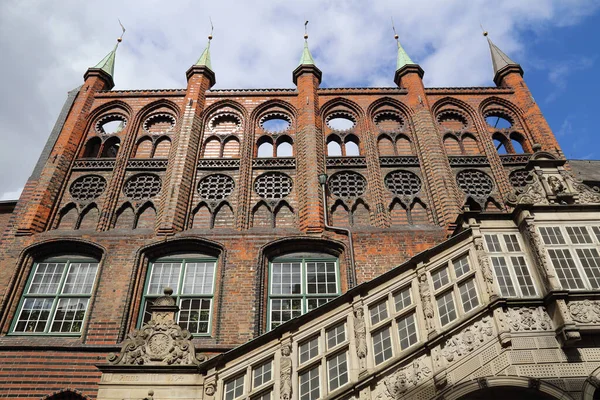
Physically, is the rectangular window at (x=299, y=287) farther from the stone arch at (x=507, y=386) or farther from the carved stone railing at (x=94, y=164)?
the carved stone railing at (x=94, y=164)

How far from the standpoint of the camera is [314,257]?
12.5 m

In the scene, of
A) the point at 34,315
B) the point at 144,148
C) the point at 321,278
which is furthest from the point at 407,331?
the point at 144,148

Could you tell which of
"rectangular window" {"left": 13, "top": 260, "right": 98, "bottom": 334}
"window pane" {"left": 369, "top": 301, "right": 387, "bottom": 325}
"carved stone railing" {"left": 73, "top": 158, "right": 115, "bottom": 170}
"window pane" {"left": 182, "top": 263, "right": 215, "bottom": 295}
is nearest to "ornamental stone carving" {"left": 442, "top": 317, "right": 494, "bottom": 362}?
"window pane" {"left": 369, "top": 301, "right": 387, "bottom": 325}

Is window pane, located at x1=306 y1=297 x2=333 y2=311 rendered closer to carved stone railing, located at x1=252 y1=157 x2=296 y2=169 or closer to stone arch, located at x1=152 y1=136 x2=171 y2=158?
carved stone railing, located at x1=252 y1=157 x2=296 y2=169

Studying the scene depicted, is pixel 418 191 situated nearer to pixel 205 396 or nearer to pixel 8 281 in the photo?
pixel 205 396

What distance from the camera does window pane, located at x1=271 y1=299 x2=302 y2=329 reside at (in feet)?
37.4

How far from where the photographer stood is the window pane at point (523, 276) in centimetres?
829

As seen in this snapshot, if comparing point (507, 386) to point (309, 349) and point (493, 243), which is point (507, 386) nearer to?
point (493, 243)

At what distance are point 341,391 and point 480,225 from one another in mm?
4348

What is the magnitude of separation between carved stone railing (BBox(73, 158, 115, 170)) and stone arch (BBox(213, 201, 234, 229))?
3.90m

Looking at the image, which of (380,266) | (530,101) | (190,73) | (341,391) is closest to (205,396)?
(341,391)

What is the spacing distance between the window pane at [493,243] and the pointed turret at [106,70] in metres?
14.8

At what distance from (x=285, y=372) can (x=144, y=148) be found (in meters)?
10.2

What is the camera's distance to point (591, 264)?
8.59 meters
